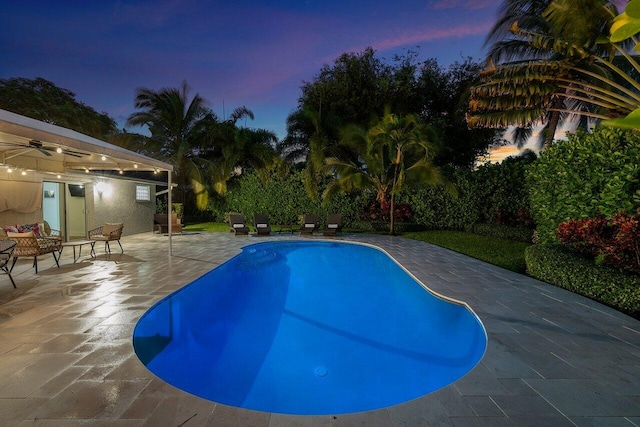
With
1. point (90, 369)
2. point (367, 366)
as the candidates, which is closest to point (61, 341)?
point (90, 369)

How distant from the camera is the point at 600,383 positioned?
11.2 ft

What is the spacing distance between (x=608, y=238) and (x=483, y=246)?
5298 mm

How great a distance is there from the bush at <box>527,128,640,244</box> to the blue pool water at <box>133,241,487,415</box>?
402 cm

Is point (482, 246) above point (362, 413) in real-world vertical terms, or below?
Result: above

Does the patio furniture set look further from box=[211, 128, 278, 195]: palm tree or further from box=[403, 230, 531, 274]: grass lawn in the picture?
box=[403, 230, 531, 274]: grass lawn

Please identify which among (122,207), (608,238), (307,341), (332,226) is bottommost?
(307,341)

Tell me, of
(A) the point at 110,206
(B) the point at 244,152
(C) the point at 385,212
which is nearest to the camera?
(A) the point at 110,206

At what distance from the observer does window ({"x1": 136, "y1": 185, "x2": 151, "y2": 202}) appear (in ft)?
53.0

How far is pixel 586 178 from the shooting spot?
739 cm

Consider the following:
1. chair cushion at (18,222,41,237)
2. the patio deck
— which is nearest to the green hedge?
the patio deck

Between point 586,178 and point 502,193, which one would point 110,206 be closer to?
point 586,178

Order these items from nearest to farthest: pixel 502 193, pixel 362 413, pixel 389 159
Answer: pixel 362 413 → pixel 502 193 → pixel 389 159

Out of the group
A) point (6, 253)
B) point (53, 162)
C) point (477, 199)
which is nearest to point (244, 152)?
point (53, 162)

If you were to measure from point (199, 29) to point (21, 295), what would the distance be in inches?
528
